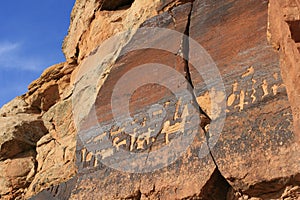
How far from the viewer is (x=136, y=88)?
21.9 feet

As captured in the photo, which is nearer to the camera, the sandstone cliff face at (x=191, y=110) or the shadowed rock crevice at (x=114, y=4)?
the sandstone cliff face at (x=191, y=110)

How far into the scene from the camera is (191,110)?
5957mm

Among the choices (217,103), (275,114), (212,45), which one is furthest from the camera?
(212,45)

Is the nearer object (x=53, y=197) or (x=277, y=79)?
(x=277, y=79)

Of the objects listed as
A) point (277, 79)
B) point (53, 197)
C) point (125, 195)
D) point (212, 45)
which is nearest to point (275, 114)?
point (277, 79)

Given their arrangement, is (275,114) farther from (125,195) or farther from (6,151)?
(6,151)

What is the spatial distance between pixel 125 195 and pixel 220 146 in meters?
1.27

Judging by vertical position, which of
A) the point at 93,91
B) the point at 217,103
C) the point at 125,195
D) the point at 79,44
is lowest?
the point at 125,195

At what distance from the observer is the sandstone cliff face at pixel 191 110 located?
194 inches

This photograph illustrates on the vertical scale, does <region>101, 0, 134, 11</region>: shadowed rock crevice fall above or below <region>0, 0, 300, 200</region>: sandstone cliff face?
above

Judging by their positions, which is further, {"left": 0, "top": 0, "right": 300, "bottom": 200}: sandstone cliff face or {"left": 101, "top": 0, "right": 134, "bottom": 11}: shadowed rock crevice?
{"left": 101, "top": 0, "right": 134, "bottom": 11}: shadowed rock crevice

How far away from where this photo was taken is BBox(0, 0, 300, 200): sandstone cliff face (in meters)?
4.94

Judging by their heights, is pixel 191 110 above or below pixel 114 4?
below

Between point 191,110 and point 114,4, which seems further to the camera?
point 114,4
